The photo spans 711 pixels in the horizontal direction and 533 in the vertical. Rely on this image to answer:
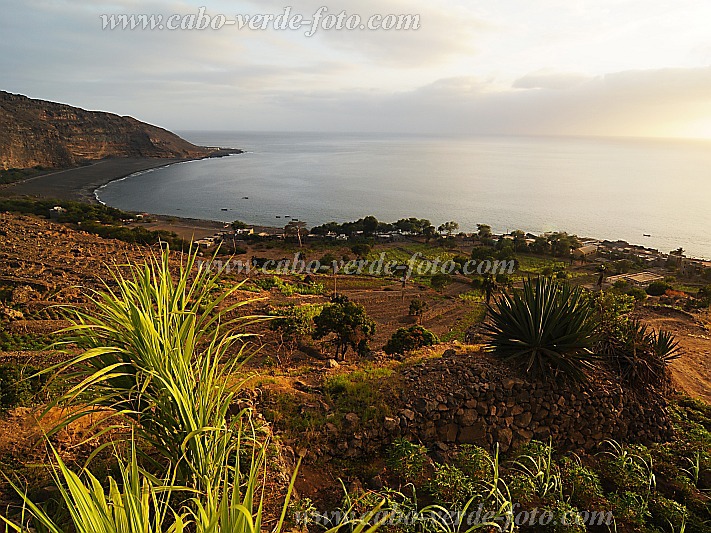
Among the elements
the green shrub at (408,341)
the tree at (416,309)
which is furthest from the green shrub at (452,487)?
the tree at (416,309)

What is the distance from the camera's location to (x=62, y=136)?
101 m

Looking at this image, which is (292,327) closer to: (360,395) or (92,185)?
(360,395)

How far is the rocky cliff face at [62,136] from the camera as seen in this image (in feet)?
288

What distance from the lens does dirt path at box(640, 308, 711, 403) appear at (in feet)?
31.6

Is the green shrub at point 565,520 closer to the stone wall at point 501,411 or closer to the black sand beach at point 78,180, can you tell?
the stone wall at point 501,411

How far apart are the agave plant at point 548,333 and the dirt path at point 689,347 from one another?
14.6 feet

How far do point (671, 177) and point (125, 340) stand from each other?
158244 mm

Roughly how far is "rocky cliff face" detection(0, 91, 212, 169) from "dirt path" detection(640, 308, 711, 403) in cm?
10262

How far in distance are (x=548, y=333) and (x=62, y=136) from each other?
4830 inches

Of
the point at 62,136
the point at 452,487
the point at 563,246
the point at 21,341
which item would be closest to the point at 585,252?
the point at 563,246

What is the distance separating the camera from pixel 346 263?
33219 mm

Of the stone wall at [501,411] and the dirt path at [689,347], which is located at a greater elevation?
the stone wall at [501,411]

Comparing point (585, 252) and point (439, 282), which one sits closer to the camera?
point (439, 282)

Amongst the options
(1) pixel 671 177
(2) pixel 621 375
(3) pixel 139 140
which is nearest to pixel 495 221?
(2) pixel 621 375
